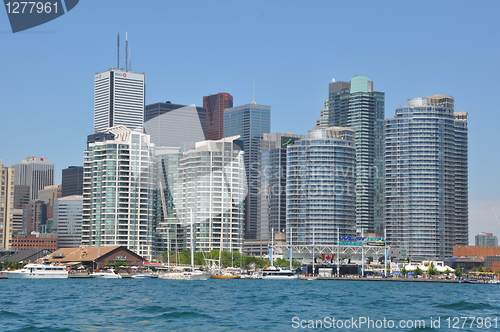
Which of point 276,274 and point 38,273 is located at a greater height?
point 38,273

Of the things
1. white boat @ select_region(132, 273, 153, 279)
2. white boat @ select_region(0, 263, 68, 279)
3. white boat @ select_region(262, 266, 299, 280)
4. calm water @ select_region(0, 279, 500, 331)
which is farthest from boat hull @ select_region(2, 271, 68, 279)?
calm water @ select_region(0, 279, 500, 331)

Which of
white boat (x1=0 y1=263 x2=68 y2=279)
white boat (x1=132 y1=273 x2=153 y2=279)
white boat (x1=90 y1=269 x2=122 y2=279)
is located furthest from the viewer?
white boat (x1=132 y1=273 x2=153 y2=279)

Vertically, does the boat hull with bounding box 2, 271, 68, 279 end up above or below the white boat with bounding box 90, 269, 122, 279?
above

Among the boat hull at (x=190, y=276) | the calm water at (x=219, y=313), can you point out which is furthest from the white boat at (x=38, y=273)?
the calm water at (x=219, y=313)

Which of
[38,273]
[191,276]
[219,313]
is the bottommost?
[191,276]

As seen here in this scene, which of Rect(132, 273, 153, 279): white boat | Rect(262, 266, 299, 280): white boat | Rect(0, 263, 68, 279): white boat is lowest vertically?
Rect(132, 273, 153, 279): white boat

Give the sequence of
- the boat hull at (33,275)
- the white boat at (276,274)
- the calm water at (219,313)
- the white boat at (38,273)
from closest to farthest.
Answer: the calm water at (219,313) → the boat hull at (33,275) → the white boat at (38,273) → the white boat at (276,274)

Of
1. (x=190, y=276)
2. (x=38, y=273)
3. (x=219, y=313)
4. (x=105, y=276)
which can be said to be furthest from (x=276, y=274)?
(x=219, y=313)

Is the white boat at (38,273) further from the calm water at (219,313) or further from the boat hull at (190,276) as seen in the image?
the calm water at (219,313)

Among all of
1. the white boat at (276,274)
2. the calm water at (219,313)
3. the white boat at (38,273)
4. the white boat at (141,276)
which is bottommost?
the white boat at (141,276)

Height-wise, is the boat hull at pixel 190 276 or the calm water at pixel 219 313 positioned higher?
the calm water at pixel 219 313

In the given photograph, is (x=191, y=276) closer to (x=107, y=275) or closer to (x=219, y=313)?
(x=107, y=275)

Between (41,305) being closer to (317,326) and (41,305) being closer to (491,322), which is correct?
(317,326)

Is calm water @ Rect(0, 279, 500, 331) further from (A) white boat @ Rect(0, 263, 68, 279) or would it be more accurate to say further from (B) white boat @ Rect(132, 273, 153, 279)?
(B) white boat @ Rect(132, 273, 153, 279)
